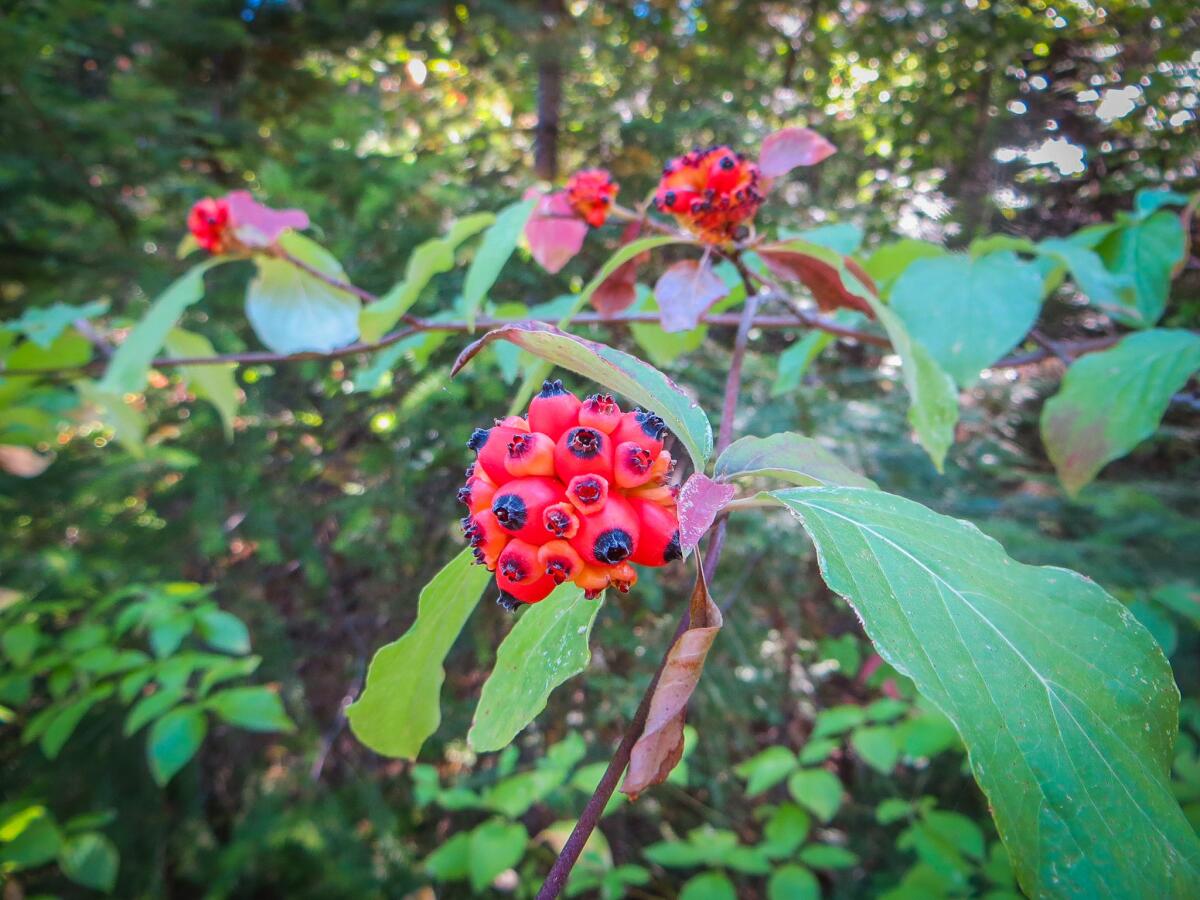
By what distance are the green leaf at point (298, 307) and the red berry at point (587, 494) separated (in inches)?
40.2

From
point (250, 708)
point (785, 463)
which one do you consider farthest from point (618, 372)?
point (250, 708)

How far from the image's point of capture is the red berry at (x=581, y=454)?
463mm

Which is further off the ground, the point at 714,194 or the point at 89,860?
the point at 714,194

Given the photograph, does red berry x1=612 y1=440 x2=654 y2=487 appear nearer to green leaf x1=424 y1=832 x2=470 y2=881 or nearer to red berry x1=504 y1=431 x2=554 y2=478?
red berry x1=504 y1=431 x2=554 y2=478

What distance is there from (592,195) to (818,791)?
5.45 ft

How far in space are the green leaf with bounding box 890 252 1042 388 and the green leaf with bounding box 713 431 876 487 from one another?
1.83 feet

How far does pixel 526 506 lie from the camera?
0.45 meters

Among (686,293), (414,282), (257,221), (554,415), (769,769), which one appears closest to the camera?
(554,415)

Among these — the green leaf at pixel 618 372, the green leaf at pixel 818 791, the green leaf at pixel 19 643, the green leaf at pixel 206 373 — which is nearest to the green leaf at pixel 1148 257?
the green leaf at pixel 618 372

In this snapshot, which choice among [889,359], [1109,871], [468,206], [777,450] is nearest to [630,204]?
[468,206]

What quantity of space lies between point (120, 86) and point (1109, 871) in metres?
3.77

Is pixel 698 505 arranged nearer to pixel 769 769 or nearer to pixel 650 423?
pixel 650 423

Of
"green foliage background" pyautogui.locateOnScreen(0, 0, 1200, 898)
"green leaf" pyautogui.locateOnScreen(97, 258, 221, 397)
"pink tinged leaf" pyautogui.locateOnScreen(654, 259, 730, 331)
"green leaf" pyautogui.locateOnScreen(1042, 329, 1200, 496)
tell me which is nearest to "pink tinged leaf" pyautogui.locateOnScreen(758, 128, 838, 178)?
"pink tinged leaf" pyautogui.locateOnScreen(654, 259, 730, 331)

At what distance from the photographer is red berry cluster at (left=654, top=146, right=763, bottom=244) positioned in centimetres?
91
